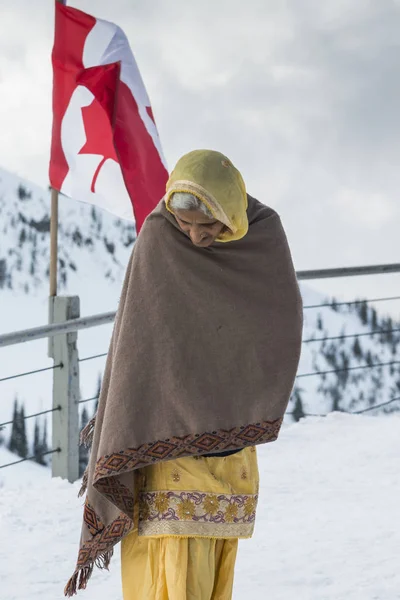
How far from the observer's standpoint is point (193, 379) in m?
2.00

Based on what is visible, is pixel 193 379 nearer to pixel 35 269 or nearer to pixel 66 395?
pixel 66 395

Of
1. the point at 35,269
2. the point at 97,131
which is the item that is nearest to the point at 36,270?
the point at 35,269

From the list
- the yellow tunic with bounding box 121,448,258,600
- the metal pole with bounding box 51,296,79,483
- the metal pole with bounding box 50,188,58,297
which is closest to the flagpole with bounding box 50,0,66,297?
the metal pole with bounding box 50,188,58,297

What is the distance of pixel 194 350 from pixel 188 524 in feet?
1.23

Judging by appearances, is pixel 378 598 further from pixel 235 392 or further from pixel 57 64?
pixel 57 64

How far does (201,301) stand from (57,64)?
3360mm

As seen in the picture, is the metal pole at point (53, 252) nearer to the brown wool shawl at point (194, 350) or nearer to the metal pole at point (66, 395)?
the metal pole at point (66, 395)

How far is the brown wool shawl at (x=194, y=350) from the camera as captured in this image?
6.56 ft

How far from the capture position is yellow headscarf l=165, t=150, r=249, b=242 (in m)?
1.89

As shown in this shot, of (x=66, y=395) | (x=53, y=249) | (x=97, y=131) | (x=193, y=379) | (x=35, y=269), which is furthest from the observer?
(x=35, y=269)

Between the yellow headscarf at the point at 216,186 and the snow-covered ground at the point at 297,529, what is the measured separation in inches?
62.1

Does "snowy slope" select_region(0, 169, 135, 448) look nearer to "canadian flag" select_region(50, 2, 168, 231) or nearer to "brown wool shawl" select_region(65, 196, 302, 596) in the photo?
"canadian flag" select_region(50, 2, 168, 231)

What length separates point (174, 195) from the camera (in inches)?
75.4

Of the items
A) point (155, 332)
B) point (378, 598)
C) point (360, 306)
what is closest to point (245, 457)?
point (155, 332)
